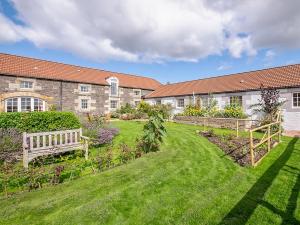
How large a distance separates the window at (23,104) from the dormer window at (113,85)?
9.24 m

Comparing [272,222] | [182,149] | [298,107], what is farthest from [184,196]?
[298,107]

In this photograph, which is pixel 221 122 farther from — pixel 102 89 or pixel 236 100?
pixel 102 89

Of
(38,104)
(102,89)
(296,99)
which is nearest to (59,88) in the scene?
(38,104)

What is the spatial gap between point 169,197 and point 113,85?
24502mm

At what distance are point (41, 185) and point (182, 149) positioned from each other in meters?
5.76

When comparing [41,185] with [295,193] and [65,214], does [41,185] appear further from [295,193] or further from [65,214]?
[295,193]

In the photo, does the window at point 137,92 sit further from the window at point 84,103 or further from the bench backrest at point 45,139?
the bench backrest at point 45,139

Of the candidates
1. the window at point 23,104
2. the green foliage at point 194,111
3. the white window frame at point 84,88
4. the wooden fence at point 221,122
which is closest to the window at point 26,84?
the window at point 23,104

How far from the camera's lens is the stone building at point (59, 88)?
1847 centimetres

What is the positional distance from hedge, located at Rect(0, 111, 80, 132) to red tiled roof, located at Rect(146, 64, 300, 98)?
1576cm

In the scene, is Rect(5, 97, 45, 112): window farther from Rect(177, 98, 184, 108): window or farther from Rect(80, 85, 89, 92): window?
Rect(177, 98, 184, 108): window

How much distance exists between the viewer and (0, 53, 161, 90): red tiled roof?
19308 millimetres

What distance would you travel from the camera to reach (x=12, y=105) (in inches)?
720

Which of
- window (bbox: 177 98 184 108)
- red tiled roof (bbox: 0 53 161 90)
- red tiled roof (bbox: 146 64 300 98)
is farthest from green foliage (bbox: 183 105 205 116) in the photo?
red tiled roof (bbox: 0 53 161 90)
